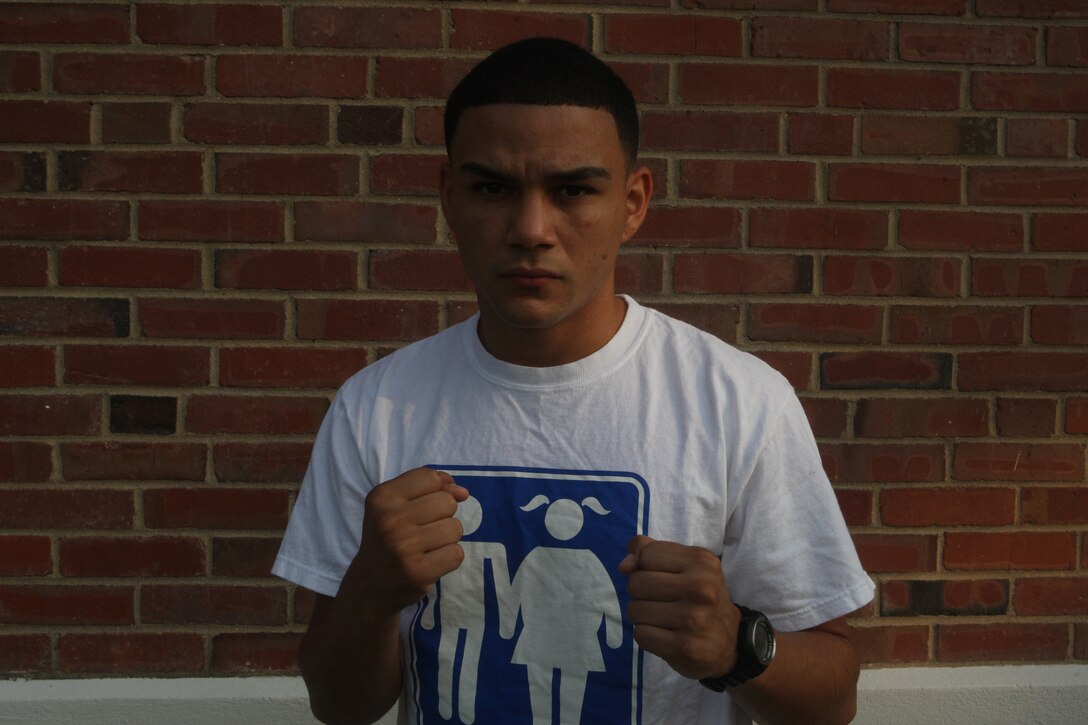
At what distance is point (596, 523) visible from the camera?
1529mm

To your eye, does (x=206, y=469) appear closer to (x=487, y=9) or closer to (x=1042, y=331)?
(x=487, y=9)

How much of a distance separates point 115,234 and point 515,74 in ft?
4.15

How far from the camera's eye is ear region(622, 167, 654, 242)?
1.76 m

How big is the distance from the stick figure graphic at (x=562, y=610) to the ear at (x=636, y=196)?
0.52 m

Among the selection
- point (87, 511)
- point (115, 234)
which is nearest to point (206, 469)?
point (87, 511)

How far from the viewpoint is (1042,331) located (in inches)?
99.7

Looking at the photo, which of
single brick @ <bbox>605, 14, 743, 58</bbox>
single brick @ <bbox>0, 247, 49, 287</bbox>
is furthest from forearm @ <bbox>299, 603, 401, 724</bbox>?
single brick @ <bbox>605, 14, 743, 58</bbox>

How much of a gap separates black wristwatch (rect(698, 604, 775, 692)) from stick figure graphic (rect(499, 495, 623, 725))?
18cm

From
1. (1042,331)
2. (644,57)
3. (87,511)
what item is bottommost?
(87,511)

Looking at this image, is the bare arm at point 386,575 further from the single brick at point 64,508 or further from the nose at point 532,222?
the single brick at point 64,508

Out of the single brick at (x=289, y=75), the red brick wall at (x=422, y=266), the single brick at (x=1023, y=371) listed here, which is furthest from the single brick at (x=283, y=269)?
the single brick at (x=1023, y=371)

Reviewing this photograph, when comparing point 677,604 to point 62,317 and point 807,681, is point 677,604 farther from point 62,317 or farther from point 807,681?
point 62,317

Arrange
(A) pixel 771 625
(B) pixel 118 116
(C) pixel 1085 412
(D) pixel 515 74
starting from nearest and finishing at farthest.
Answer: (A) pixel 771 625 → (D) pixel 515 74 → (B) pixel 118 116 → (C) pixel 1085 412

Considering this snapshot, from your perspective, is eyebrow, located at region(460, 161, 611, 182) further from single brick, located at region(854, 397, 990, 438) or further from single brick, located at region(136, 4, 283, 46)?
single brick, located at region(854, 397, 990, 438)
